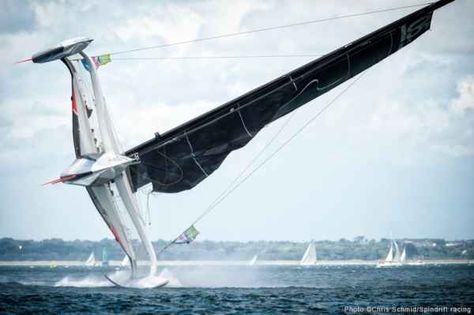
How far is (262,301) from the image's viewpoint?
39.1 metres

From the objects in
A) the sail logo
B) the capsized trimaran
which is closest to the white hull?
the capsized trimaran

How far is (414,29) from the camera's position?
41281mm

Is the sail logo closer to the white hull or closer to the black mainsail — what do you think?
→ the black mainsail

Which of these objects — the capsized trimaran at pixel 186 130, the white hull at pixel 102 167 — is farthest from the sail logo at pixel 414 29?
the white hull at pixel 102 167

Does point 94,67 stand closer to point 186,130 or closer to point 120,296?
point 186,130

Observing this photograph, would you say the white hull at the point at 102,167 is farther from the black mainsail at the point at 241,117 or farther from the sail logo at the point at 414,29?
the sail logo at the point at 414,29

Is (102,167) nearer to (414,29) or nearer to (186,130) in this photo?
(186,130)

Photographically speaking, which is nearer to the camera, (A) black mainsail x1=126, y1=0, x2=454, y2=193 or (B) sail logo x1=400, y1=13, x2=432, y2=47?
(A) black mainsail x1=126, y1=0, x2=454, y2=193

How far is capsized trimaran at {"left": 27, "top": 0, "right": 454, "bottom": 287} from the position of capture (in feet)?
131

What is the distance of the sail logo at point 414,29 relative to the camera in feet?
134

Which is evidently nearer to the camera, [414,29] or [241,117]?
[241,117]

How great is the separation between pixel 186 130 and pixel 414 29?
13.0 m

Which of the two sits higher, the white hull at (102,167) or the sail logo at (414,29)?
the sail logo at (414,29)

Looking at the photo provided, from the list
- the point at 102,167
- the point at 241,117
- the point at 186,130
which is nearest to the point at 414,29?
the point at 241,117
